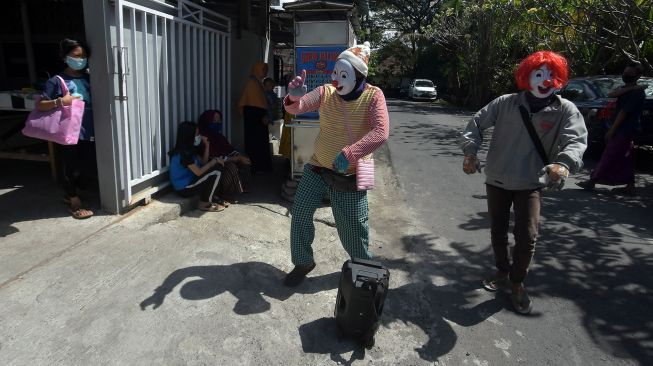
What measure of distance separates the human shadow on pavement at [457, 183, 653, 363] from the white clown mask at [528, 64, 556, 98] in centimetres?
153

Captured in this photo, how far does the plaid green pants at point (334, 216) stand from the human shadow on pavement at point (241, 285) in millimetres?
288

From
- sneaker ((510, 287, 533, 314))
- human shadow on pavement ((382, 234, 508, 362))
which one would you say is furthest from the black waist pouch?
sneaker ((510, 287, 533, 314))

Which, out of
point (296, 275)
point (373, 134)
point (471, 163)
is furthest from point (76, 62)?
point (471, 163)

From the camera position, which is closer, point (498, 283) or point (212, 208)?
point (498, 283)

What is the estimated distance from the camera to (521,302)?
3.15 m

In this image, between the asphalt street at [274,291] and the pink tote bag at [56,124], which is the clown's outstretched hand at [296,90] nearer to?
the asphalt street at [274,291]

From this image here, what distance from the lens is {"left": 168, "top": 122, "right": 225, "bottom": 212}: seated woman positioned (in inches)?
183

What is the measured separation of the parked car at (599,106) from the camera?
6.99 meters

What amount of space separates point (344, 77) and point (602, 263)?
2904 millimetres

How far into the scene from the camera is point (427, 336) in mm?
2850

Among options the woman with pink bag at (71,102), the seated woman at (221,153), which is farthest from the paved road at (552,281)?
the woman with pink bag at (71,102)

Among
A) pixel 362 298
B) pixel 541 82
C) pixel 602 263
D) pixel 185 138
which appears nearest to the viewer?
pixel 362 298

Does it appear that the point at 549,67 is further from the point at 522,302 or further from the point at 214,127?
the point at 214,127

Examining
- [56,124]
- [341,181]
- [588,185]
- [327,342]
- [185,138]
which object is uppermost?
[56,124]
